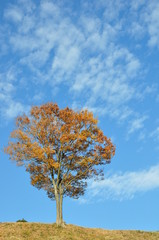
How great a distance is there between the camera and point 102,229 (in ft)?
→ 134

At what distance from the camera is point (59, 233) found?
34.7m

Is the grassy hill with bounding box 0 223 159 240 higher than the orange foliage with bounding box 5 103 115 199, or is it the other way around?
the orange foliage with bounding box 5 103 115 199

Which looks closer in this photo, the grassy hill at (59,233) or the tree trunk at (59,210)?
the grassy hill at (59,233)

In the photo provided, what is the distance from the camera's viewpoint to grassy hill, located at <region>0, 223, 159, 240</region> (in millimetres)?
33312

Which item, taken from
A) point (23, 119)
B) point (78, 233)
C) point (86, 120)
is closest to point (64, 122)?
point (86, 120)

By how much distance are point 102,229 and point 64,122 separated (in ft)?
48.9

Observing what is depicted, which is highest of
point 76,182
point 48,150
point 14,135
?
point 14,135

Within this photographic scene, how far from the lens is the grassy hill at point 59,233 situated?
3331cm

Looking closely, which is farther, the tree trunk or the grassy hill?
the tree trunk

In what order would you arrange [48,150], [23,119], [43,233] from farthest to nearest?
[23,119] → [48,150] → [43,233]

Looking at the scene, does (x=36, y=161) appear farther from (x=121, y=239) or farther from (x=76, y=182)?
(x=121, y=239)

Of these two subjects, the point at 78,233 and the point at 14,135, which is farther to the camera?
the point at 14,135

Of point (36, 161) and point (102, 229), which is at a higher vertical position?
point (36, 161)

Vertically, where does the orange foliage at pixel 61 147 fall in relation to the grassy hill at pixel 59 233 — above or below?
above
